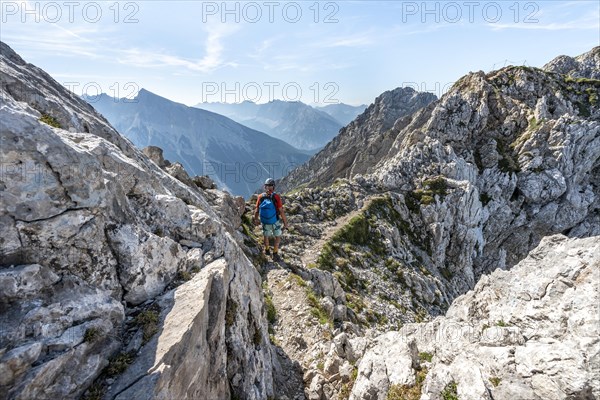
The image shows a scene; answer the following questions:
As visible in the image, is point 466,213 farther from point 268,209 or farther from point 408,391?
point 408,391

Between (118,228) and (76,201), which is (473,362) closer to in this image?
(118,228)

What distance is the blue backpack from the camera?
1922cm

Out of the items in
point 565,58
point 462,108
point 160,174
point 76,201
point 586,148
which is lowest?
point 76,201

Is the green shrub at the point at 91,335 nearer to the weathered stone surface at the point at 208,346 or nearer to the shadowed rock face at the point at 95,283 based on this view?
the shadowed rock face at the point at 95,283

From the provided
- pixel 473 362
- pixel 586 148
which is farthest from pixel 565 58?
pixel 473 362

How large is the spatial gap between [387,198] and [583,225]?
49.3 m

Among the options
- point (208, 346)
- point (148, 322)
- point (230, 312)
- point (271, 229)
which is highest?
point (271, 229)

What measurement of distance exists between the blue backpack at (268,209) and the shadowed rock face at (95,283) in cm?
873

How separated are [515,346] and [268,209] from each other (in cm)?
1345

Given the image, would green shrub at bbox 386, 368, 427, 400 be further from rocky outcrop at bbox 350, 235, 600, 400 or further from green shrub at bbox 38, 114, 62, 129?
green shrub at bbox 38, 114, 62, 129

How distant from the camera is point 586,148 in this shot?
66.0m

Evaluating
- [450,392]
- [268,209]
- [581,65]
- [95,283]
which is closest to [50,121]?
[95,283]

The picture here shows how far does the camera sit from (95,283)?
757cm

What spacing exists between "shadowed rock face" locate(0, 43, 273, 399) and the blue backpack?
8.73m
